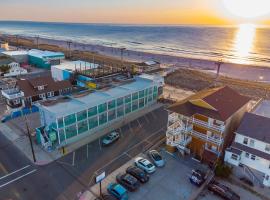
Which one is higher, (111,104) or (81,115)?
(111,104)

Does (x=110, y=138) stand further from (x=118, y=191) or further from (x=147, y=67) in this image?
(x=147, y=67)

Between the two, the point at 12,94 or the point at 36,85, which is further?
the point at 36,85

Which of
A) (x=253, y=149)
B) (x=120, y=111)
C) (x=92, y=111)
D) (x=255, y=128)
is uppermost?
(x=255, y=128)

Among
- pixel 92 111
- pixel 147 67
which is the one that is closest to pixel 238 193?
pixel 92 111

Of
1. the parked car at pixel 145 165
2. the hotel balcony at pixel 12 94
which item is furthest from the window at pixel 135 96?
the hotel balcony at pixel 12 94

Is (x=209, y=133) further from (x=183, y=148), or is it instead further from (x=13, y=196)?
(x=13, y=196)

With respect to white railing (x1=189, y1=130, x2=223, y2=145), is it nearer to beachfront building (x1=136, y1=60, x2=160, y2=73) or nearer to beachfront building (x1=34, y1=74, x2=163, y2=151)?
beachfront building (x1=34, y1=74, x2=163, y2=151)

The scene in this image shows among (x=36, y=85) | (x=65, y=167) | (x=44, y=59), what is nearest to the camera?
(x=65, y=167)

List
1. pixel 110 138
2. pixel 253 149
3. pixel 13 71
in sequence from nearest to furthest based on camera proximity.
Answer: pixel 253 149 → pixel 110 138 → pixel 13 71
